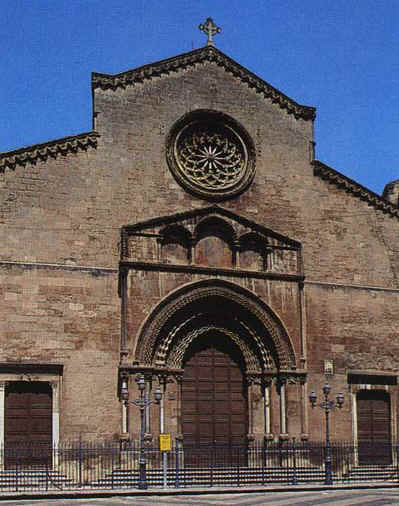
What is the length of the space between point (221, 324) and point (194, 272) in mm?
2294

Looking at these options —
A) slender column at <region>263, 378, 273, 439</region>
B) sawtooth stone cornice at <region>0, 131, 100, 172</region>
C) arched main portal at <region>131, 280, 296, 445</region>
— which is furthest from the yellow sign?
sawtooth stone cornice at <region>0, 131, 100, 172</region>

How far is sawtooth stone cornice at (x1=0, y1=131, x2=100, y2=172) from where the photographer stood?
32.4 meters

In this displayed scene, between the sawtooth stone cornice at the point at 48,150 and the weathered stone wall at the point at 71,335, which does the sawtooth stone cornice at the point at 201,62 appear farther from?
the weathered stone wall at the point at 71,335

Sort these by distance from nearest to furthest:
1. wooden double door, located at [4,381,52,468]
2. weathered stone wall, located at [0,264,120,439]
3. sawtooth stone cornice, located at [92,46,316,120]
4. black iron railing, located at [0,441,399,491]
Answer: black iron railing, located at [0,441,399,491]
wooden double door, located at [4,381,52,468]
weathered stone wall, located at [0,264,120,439]
sawtooth stone cornice, located at [92,46,316,120]

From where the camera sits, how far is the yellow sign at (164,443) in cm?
3002

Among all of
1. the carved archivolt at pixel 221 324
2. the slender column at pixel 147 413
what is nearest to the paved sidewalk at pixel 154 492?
the slender column at pixel 147 413

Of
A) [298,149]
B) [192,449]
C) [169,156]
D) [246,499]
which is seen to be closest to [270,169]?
[298,149]

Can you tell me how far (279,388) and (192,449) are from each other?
387cm

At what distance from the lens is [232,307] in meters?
34.8

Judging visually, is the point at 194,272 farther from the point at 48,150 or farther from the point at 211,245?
the point at 48,150

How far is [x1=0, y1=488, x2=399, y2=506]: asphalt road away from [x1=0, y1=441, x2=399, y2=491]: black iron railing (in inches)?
92.6

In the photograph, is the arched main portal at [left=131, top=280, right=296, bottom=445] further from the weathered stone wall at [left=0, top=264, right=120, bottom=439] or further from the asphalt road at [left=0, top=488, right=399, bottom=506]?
the asphalt road at [left=0, top=488, right=399, bottom=506]

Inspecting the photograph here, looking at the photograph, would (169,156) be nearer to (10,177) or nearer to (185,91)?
(185,91)

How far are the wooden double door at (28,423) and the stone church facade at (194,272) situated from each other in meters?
0.05
